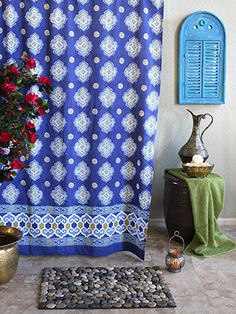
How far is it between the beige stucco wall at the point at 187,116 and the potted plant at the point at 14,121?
1442mm

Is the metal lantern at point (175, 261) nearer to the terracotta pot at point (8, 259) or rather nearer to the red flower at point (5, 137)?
the terracotta pot at point (8, 259)

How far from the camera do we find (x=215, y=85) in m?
3.81

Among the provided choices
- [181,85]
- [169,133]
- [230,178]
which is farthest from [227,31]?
[230,178]

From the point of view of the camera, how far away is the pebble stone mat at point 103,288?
2.49m

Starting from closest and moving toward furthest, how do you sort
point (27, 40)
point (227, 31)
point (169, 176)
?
point (27, 40), point (169, 176), point (227, 31)

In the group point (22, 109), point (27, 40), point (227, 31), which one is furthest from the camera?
point (227, 31)

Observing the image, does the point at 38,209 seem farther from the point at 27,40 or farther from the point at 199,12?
the point at 199,12

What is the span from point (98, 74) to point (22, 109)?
2.30 ft

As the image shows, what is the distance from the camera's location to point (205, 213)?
3330 millimetres

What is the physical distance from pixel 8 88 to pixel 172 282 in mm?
1664

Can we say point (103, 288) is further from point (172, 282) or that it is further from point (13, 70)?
point (13, 70)

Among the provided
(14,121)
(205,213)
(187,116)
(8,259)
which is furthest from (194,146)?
(8,259)

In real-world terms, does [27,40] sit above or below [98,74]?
above

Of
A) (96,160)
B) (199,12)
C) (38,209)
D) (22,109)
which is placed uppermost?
(199,12)
